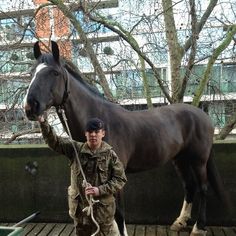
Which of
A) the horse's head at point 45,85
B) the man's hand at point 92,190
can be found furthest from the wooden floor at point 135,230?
the horse's head at point 45,85

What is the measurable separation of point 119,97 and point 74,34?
187 centimetres

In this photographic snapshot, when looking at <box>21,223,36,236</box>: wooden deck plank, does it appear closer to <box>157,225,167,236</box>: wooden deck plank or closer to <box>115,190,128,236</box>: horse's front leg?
<box>115,190,128,236</box>: horse's front leg

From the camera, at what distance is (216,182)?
432 cm

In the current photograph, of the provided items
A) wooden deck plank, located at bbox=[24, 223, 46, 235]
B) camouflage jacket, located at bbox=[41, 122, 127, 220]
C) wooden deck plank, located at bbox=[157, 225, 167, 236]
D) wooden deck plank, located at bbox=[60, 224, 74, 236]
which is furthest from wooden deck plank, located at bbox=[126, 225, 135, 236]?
camouflage jacket, located at bbox=[41, 122, 127, 220]

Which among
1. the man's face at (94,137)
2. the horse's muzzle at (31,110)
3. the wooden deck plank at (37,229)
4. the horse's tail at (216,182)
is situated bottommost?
the wooden deck plank at (37,229)

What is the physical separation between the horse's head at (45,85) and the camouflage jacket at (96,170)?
15 cm

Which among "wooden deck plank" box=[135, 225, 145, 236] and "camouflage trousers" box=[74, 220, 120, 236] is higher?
"camouflage trousers" box=[74, 220, 120, 236]

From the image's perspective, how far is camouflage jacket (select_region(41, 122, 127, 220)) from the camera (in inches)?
103

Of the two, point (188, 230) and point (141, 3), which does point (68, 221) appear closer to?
point (188, 230)

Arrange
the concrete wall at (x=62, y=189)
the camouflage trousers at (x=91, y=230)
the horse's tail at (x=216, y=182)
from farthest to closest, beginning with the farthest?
the concrete wall at (x=62, y=189)
the horse's tail at (x=216, y=182)
the camouflage trousers at (x=91, y=230)

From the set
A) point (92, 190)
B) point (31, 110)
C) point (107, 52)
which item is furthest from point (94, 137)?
point (107, 52)

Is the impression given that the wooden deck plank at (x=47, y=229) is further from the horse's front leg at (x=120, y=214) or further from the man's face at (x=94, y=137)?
the man's face at (x=94, y=137)

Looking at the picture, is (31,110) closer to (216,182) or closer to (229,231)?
(216,182)

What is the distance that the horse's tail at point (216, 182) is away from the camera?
14.1ft
